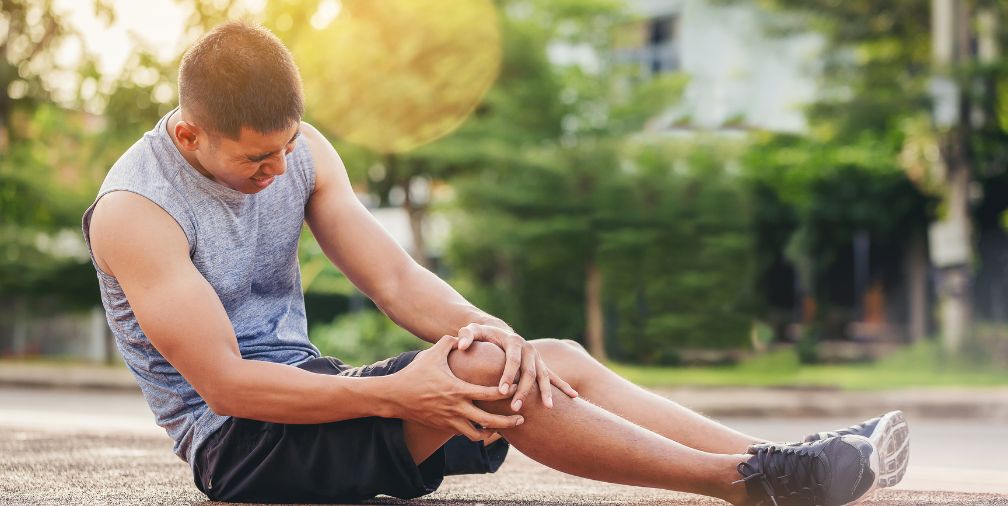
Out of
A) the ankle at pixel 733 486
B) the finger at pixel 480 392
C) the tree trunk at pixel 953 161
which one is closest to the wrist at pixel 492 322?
the finger at pixel 480 392

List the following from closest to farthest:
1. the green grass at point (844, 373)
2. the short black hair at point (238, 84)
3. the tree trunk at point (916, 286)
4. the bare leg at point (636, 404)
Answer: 1. the short black hair at point (238, 84)
2. the bare leg at point (636, 404)
3. the green grass at point (844, 373)
4. the tree trunk at point (916, 286)

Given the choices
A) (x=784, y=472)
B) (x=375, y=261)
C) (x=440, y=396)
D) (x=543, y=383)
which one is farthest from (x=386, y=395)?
(x=784, y=472)

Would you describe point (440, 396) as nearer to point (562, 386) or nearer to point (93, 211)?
point (562, 386)

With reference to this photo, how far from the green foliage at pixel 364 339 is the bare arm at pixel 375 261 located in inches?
479

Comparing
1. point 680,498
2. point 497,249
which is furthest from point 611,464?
point 497,249

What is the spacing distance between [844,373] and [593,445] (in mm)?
12441

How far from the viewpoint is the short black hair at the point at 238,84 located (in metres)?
2.56

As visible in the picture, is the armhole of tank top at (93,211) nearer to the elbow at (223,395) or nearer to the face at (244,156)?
the face at (244,156)

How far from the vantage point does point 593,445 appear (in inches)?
106

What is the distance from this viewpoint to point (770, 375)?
14.2 meters

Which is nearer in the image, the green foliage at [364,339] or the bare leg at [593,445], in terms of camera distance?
the bare leg at [593,445]

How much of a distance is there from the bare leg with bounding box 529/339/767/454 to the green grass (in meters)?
9.44

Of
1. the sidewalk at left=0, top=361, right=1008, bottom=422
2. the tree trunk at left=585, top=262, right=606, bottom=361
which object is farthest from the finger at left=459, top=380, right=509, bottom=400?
the tree trunk at left=585, top=262, right=606, bottom=361

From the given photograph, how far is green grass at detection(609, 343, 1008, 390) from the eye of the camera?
41.2ft
